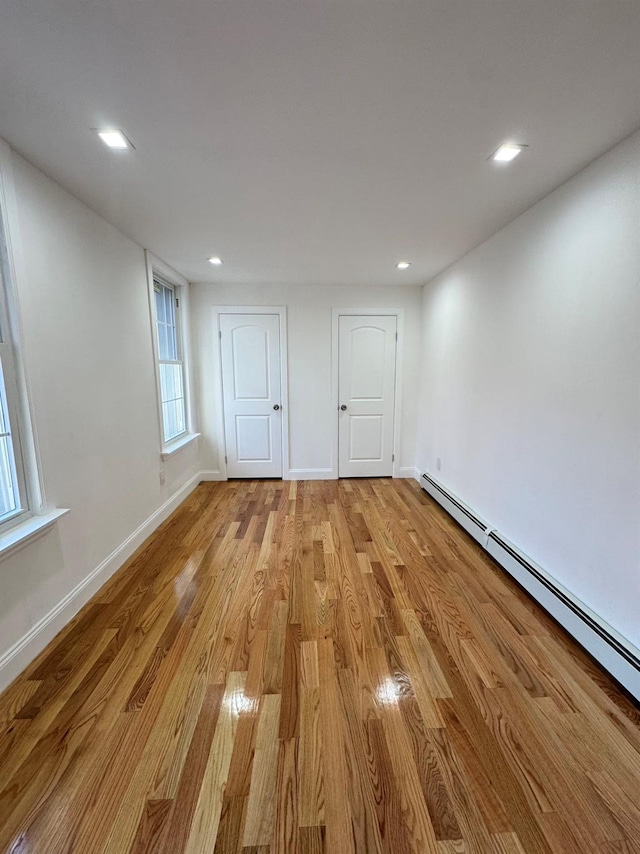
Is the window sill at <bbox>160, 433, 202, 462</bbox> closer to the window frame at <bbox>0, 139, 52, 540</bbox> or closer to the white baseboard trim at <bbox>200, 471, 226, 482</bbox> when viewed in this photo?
the white baseboard trim at <bbox>200, 471, 226, 482</bbox>

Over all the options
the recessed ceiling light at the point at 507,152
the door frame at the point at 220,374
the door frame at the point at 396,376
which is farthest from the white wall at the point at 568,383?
the door frame at the point at 220,374

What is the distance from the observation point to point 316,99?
51.6 inches

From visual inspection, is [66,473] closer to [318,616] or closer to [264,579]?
[264,579]

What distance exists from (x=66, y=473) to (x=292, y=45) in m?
2.15

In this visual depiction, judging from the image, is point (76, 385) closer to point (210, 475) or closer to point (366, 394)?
point (210, 475)

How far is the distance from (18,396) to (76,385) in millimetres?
387

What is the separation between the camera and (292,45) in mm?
1095

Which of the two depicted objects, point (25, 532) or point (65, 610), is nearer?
point (25, 532)

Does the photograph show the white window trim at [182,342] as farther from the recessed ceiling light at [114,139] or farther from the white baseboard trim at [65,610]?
the recessed ceiling light at [114,139]

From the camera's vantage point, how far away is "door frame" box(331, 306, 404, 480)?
4.15 metres

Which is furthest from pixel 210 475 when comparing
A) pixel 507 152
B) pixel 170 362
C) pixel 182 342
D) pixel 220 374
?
pixel 507 152

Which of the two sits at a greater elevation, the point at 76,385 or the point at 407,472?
the point at 76,385

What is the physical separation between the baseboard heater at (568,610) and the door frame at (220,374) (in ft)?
7.45

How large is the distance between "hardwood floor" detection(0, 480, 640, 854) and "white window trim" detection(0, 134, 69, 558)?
0.64 meters
